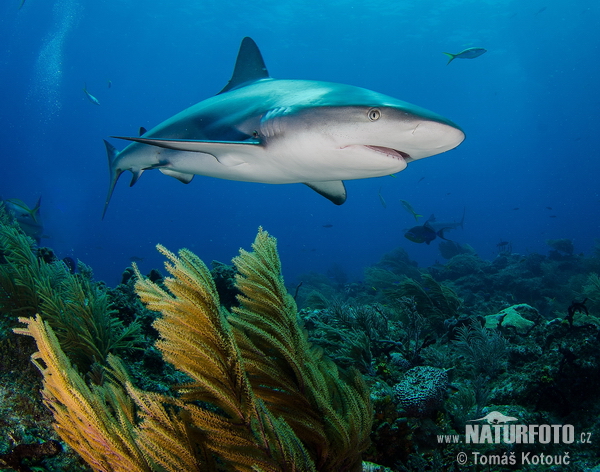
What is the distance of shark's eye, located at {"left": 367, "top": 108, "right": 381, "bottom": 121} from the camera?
215cm

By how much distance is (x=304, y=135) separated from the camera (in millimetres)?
2551

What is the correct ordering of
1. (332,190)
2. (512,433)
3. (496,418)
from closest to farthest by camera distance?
(512,433) < (496,418) < (332,190)

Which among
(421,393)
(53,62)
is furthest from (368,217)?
(421,393)

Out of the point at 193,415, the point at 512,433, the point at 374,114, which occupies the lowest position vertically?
the point at 512,433

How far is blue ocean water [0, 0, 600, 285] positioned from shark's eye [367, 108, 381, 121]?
2153 cm

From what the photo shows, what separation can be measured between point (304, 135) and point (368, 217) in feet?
562

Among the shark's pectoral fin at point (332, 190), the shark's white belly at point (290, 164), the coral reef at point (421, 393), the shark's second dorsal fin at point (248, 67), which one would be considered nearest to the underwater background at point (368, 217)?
the coral reef at point (421, 393)

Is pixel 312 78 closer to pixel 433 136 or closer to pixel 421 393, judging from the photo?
pixel 433 136

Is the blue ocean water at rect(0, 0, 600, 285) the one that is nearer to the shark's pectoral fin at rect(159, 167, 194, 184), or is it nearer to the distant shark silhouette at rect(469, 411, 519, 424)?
the shark's pectoral fin at rect(159, 167, 194, 184)

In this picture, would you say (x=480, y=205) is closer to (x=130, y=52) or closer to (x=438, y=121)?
(x=130, y=52)

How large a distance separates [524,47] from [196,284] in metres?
89.5

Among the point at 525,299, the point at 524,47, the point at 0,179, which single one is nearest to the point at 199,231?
the point at 0,179

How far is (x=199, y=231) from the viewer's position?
150750 millimetres

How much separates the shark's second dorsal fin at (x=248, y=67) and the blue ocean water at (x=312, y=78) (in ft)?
63.7
